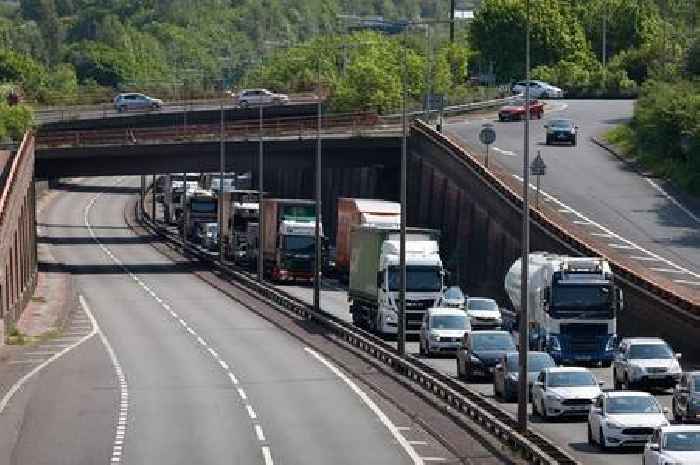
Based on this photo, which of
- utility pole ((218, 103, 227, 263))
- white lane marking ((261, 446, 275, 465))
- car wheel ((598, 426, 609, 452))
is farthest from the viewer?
utility pole ((218, 103, 227, 263))

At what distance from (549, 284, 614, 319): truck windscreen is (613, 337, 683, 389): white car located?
17.9 ft

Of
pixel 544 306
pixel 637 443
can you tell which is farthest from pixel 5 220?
pixel 637 443

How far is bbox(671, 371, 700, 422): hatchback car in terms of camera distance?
145 feet

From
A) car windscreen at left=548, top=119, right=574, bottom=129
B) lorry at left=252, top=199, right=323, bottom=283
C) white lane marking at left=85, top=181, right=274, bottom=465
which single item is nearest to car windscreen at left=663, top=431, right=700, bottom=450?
white lane marking at left=85, top=181, right=274, bottom=465

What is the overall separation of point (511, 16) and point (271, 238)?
299 feet

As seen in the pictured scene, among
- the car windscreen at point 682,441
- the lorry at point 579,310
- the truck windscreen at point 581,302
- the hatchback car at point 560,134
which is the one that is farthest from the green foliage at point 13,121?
the car windscreen at point 682,441

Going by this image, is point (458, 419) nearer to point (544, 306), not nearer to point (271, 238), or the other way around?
point (544, 306)

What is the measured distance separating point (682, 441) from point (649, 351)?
16.7 metres

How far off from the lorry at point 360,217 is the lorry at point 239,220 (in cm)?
1596

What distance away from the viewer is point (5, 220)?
264 ft

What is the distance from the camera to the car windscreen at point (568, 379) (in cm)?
4675

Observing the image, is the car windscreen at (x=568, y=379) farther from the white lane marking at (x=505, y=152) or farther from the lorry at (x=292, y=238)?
the white lane marking at (x=505, y=152)

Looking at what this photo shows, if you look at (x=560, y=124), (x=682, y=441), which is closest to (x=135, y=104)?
(x=560, y=124)

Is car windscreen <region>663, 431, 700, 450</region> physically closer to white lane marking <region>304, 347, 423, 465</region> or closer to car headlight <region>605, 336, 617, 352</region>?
white lane marking <region>304, 347, 423, 465</region>
